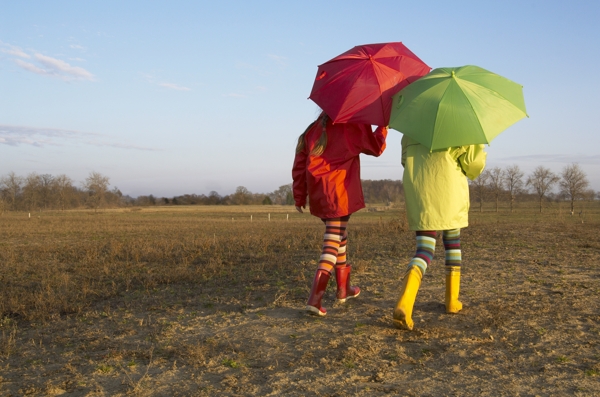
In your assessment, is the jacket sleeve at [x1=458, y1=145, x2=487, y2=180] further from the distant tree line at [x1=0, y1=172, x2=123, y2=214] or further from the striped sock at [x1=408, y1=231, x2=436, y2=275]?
→ the distant tree line at [x1=0, y1=172, x2=123, y2=214]

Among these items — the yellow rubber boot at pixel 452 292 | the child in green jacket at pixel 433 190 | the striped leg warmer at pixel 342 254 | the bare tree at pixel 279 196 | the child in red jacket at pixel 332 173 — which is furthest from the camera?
the bare tree at pixel 279 196

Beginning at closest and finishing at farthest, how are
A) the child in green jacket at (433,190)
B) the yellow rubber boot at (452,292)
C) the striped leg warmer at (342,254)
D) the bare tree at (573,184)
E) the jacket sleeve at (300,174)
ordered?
the child in green jacket at (433,190) → the yellow rubber boot at (452,292) → the jacket sleeve at (300,174) → the striped leg warmer at (342,254) → the bare tree at (573,184)

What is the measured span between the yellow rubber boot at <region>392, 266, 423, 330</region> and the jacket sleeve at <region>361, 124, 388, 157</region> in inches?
46.9

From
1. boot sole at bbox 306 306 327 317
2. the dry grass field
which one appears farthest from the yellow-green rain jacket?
boot sole at bbox 306 306 327 317

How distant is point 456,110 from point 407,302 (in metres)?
1.54

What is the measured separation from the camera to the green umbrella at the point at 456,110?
3656 mm

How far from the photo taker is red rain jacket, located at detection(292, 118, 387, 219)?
14.4 feet

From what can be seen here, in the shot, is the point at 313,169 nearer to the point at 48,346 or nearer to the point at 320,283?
the point at 320,283

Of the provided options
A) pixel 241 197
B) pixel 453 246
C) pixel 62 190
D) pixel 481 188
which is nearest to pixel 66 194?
pixel 62 190

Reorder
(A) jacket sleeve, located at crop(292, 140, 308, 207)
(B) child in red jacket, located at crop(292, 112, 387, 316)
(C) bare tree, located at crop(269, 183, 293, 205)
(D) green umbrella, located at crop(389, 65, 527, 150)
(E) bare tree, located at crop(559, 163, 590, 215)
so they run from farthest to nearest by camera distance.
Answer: (C) bare tree, located at crop(269, 183, 293, 205), (E) bare tree, located at crop(559, 163, 590, 215), (A) jacket sleeve, located at crop(292, 140, 308, 207), (B) child in red jacket, located at crop(292, 112, 387, 316), (D) green umbrella, located at crop(389, 65, 527, 150)

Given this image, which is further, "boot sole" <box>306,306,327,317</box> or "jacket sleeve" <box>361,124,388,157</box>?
"jacket sleeve" <box>361,124,388,157</box>

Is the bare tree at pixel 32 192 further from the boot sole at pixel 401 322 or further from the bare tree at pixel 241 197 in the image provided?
the boot sole at pixel 401 322

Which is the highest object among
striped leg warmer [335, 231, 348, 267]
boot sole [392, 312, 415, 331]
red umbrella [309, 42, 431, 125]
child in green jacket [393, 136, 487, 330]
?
red umbrella [309, 42, 431, 125]

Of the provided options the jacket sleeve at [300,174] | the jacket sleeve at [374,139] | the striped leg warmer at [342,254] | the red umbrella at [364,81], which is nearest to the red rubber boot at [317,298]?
the striped leg warmer at [342,254]
